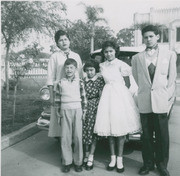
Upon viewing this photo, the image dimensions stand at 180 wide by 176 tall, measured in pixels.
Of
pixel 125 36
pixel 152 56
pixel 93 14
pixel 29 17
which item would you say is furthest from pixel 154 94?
pixel 125 36

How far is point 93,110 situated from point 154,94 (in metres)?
0.85

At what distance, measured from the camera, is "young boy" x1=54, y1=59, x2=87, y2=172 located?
3.42 metres

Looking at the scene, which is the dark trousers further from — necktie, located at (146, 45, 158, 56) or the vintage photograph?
necktie, located at (146, 45, 158, 56)

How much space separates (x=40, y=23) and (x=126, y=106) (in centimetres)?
551

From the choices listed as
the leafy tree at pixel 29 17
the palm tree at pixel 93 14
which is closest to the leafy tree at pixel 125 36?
the palm tree at pixel 93 14

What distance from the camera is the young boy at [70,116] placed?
342cm

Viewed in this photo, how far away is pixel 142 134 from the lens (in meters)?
3.38

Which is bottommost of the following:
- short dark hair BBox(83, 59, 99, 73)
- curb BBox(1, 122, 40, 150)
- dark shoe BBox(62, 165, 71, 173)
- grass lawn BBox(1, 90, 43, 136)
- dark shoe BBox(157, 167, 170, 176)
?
dark shoe BBox(62, 165, 71, 173)

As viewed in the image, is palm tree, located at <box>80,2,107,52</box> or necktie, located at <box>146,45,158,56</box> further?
palm tree, located at <box>80,2,107,52</box>

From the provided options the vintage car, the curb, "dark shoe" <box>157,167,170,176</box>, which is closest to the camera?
"dark shoe" <box>157,167,170,176</box>

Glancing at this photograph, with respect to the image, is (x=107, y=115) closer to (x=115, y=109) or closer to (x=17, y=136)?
(x=115, y=109)

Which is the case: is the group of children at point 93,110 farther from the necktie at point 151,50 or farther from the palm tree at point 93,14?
the palm tree at point 93,14

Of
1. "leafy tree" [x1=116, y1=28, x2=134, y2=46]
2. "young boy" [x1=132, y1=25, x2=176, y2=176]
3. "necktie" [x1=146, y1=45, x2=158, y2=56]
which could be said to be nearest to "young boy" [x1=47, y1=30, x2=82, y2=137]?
"young boy" [x1=132, y1=25, x2=176, y2=176]

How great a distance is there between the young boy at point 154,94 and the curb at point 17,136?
244 cm
